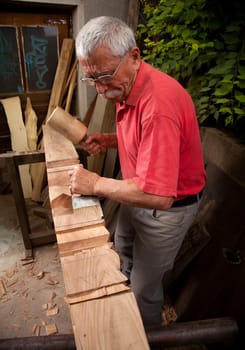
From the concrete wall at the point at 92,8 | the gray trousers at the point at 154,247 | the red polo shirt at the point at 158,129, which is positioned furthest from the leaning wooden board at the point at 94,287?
the concrete wall at the point at 92,8

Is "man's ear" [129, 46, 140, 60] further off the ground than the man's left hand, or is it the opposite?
"man's ear" [129, 46, 140, 60]

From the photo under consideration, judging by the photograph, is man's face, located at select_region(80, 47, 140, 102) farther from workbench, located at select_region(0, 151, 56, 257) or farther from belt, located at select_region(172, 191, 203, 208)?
workbench, located at select_region(0, 151, 56, 257)

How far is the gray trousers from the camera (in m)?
1.55

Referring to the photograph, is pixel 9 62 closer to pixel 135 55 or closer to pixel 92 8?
pixel 92 8

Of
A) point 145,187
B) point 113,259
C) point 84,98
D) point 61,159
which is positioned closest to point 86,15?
point 84,98

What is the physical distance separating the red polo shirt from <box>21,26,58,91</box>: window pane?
9.26 ft

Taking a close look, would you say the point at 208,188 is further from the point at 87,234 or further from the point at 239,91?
the point at 87,234

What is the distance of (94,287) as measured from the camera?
87cm

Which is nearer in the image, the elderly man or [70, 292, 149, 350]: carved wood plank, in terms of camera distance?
[70, 292, 149, 350]: carved wood plank

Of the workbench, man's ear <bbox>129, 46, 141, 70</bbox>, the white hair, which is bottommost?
the workbench

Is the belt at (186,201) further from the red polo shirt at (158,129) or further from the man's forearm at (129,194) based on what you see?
the man's forearm at (129,194)

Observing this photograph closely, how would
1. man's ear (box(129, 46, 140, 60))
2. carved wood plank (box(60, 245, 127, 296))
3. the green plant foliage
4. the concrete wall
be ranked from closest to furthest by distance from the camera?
carved wood plank (box(60, 245, 127, 296)), man's ear (box(129, 46, 140, 60)), the green plant foliage, the concrete wall

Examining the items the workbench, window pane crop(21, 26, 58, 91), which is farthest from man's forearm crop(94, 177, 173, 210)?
window pane crop(21, 26, 58, 91)

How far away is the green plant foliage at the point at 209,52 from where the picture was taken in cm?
186
